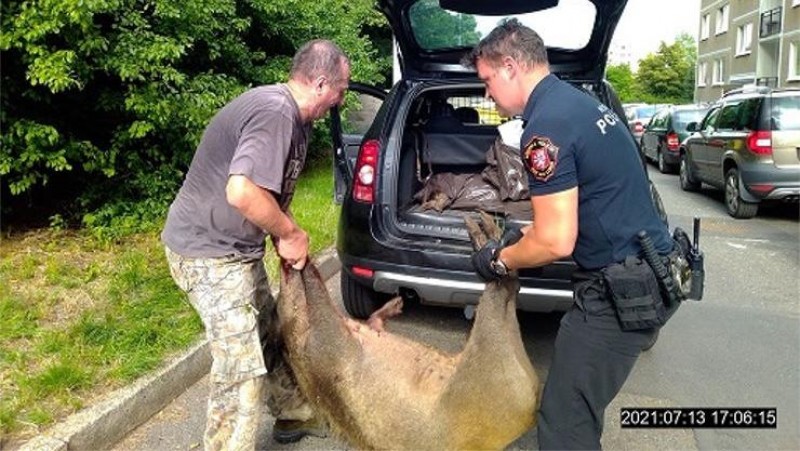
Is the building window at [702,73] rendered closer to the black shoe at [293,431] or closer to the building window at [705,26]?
the building window at [705,26]

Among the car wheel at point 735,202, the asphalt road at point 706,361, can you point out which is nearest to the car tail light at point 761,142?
the car wheel at point 735,202

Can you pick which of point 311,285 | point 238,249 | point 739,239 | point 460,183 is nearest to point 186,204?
point 238,249

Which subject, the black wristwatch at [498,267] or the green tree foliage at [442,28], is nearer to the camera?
the black wristwatch at [498,267]

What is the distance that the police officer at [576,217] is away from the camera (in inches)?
92.0

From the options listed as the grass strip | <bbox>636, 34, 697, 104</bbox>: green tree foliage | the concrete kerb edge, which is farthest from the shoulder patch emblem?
<bbox>636, 34, 697, 104</bbox>: green tree foliage

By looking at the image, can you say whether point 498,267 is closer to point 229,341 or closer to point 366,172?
point 229,341

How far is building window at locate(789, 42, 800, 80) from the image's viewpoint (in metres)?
30.4

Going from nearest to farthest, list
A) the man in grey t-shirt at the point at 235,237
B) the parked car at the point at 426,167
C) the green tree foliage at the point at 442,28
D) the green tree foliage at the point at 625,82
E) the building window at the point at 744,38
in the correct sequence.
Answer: the man in grey t-shirt at the point at 235,237
the parked car at the point at 426,167
the green tree foliage at the point at 442,28
the building window at the point at 744,38
the green tree foliage at the point at 625,82

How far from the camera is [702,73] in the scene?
47.2 meters

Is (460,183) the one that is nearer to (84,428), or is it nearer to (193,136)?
(193,136)

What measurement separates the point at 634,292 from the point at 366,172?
2.54 m

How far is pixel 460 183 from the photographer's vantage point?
217 inches

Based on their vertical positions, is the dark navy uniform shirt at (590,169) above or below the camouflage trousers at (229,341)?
above

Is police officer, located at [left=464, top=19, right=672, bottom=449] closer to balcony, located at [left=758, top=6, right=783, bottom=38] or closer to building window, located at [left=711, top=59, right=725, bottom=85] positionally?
balcony, located at [left=758, top=6, right=783, bottom=38]
